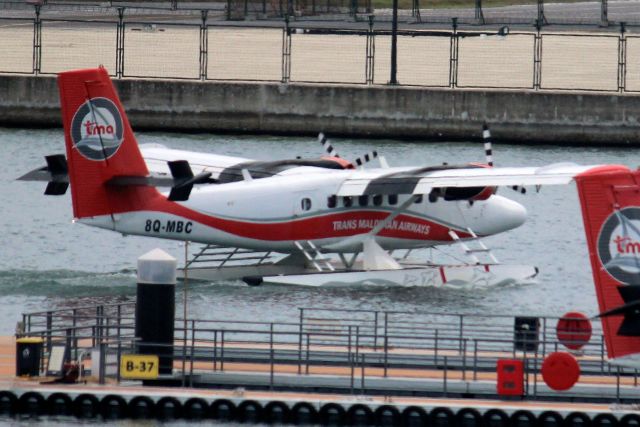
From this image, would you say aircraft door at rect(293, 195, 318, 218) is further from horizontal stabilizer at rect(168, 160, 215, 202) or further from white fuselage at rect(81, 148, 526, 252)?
horizontal stabilizer at rect(168, 160, 215, 202)

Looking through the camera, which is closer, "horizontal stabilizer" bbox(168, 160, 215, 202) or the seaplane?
"horizontal stabilizer" bbox(168, 160, 215, 202)

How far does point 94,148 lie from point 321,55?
47424 millimetres

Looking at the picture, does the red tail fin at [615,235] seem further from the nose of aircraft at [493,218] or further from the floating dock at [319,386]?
the nose of aircraft at [493,218]

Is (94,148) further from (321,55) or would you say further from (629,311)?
(321,55)

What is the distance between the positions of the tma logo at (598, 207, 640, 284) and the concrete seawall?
162 feet

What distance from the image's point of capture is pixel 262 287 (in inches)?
1953

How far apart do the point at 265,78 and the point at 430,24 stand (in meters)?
18.8

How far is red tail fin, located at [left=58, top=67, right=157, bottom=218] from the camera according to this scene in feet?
158


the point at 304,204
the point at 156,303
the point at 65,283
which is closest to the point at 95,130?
the point at 65,283

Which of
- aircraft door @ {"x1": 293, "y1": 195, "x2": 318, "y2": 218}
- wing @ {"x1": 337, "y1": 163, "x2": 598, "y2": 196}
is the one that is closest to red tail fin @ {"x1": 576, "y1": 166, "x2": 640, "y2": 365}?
wing @ {"x1": 337, "y1": 163, "x2": 598, "y2": 196}

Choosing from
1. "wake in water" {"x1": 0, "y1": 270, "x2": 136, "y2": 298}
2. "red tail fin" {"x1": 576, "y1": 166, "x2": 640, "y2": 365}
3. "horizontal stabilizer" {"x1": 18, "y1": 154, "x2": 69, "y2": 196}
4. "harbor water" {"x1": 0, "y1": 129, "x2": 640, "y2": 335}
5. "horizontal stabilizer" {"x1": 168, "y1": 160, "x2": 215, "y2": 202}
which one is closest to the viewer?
"red tail fin" {"x1": 576, "y1": 166, "x2": 640, "y2": 365}

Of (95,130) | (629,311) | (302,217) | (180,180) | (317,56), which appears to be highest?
(317,56)

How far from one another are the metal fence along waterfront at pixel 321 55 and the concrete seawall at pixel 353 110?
3.18m

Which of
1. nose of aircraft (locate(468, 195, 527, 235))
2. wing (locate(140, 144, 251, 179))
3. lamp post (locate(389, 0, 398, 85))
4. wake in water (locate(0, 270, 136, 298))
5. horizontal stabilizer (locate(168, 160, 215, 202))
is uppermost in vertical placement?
lamp post (locate(389, 0, 398, 85))
